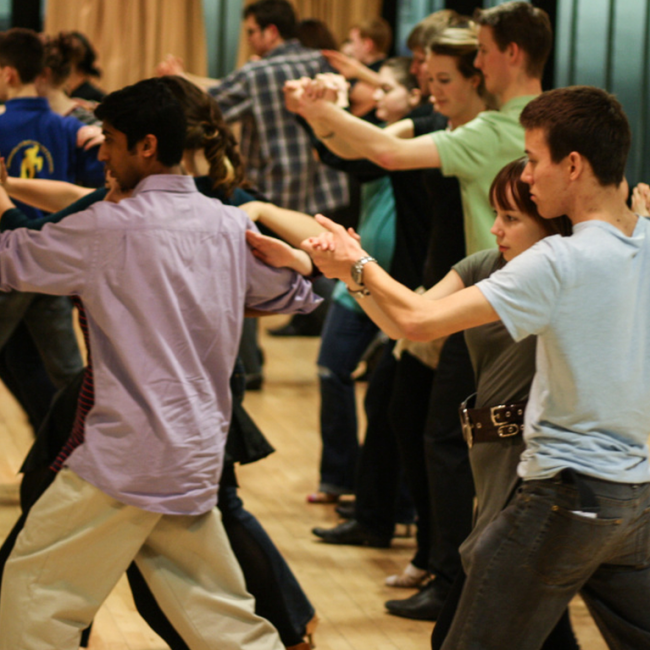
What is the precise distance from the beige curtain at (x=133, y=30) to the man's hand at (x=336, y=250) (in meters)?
5.97

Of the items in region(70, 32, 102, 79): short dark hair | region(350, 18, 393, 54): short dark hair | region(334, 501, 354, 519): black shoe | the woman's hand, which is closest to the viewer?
the woman's hand

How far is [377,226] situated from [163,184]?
1.67 m

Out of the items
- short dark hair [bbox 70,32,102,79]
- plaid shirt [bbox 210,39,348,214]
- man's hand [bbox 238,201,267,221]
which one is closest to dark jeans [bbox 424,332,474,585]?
man's hand [bbox 238,201,267,221]

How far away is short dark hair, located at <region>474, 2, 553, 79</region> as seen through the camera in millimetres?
2701

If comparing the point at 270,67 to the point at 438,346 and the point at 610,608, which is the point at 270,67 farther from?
the point at 610,608

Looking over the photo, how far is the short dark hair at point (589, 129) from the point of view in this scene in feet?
5.64

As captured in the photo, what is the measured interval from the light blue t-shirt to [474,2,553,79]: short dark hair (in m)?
1.11

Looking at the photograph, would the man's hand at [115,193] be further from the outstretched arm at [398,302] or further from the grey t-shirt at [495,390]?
the grey t-shirt at [495,390]

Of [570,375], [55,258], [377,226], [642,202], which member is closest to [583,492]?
[570,375]

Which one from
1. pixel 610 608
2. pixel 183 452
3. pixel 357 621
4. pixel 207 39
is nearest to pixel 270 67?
pixel 207 39

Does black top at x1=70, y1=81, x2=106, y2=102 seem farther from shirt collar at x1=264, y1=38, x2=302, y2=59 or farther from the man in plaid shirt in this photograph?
shirt collar at x1=264, y1=38, x2=302, y2=59

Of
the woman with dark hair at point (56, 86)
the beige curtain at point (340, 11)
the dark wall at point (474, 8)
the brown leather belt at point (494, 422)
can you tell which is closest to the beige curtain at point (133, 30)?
the beige curtain at point (340, 11)

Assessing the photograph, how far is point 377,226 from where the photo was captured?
3668 mm

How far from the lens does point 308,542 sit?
3506mm
